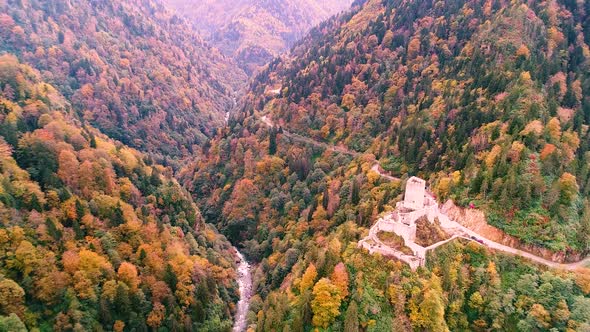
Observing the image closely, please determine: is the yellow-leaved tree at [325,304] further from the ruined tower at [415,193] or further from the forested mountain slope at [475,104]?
the forested mountain slope at [475,104]

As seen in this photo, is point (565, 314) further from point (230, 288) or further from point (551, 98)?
point (230, 288)

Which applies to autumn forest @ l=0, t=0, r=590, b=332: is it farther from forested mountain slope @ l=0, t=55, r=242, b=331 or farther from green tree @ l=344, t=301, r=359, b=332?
green tree @ l=344, t=301, r=359, b=332

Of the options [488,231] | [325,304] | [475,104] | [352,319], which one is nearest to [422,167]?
[475,104]

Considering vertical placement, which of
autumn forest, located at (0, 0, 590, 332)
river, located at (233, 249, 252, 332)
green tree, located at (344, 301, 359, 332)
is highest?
autumn forest, located at (0, 0, 590, 332)

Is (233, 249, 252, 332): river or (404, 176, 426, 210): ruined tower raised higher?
(404, 176, 426, 210): ruined tower

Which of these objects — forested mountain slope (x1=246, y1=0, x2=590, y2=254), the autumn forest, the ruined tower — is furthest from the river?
the ruined tower

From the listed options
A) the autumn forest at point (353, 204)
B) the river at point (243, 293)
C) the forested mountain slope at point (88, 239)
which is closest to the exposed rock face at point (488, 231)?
the autumn forest at point (353, 204)

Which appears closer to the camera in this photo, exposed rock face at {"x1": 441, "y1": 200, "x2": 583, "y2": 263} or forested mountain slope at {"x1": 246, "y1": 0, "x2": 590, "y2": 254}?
exposed rock face at {"x1": 441, "y1": 200, "x2": 583, "y2": 263}
